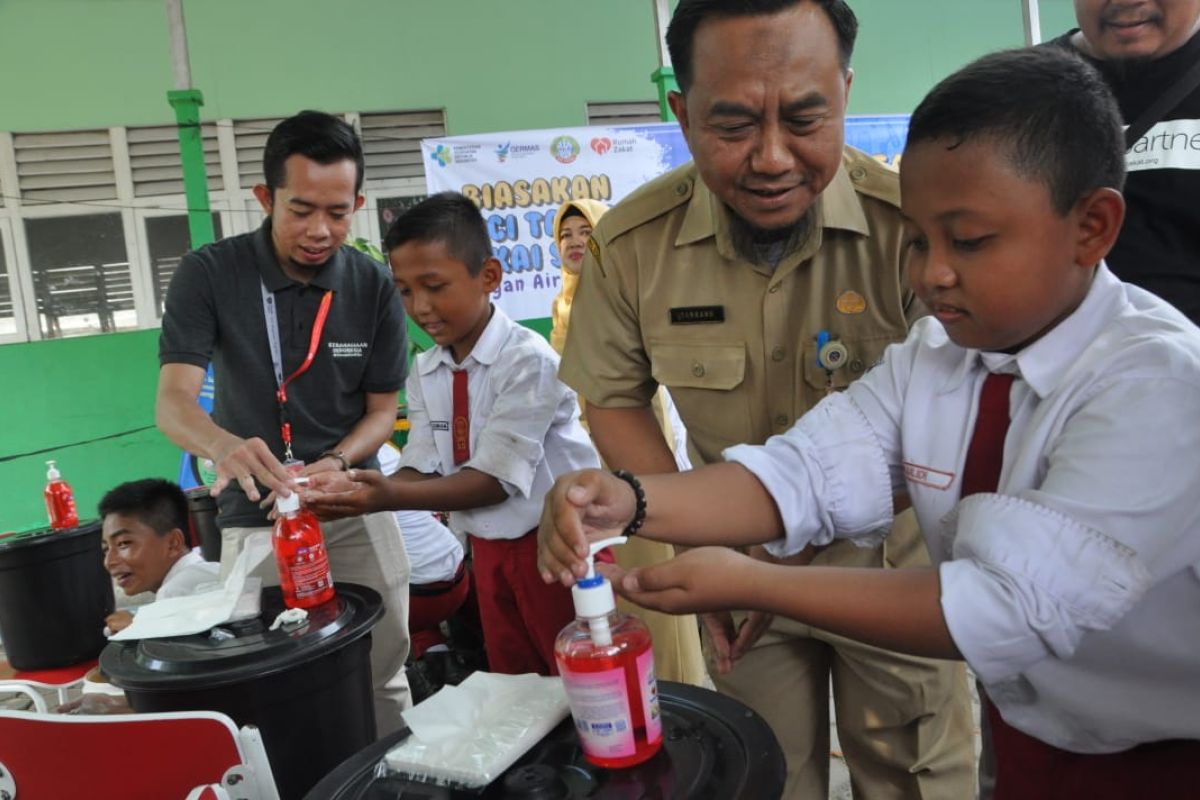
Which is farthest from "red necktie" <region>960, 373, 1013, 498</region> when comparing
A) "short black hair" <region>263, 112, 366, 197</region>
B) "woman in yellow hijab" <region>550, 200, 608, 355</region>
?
"woman in yellow hijab" <region>550, 200, 608, 355</region>

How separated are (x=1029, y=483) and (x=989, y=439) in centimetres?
12

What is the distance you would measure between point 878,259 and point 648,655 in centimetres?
87

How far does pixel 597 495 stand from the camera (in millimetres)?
1144

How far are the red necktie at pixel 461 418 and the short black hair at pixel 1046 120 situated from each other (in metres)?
1.69

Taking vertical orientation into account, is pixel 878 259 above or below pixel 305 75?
below

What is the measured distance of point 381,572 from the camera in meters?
2.79

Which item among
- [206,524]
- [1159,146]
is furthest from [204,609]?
[206,524]

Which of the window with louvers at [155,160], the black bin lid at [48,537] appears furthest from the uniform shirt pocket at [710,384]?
the window with louvers at [155,160]

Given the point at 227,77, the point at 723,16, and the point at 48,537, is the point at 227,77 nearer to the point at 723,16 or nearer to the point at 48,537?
the point at 48,537

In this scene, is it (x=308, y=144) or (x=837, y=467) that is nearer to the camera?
(x=837, y=467)

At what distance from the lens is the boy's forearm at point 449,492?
2242 millimetres

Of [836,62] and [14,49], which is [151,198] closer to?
[14,49]

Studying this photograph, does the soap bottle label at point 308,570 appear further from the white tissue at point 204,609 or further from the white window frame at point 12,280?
the white window frame at point 12,280

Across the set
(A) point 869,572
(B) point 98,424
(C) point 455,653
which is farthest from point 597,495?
(B) point 98,424
